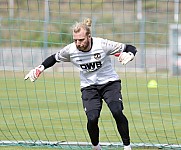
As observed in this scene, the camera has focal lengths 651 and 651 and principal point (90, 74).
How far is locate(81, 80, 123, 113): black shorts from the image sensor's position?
767 centimetres

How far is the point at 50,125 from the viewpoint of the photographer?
1106 centimetres

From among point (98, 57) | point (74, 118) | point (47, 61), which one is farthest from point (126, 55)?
point (74, 118)

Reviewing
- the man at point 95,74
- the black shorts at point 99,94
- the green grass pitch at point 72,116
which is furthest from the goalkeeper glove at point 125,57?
the green grass pitch at point 72,116

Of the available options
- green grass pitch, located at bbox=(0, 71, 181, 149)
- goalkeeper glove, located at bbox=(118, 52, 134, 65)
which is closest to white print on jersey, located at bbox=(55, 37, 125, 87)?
goalkeeper glove, located at bbox=(118, 52, 134, 65)

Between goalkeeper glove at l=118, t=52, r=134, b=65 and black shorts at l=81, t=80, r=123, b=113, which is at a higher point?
goalkeeper glove at l=118, t=52, r=134, b=65

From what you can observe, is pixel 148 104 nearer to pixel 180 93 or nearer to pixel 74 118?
pixel 180 93

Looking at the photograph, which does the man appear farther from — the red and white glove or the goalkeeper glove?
the goalkeeper glove

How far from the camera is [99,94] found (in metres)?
7.82

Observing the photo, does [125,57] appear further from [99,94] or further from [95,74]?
[99,94]

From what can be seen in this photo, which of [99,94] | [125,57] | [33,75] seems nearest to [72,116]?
[99,94]

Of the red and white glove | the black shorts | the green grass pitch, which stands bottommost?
the green grass pitch

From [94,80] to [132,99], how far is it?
315 inches

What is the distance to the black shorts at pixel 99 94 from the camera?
7668 millimetres

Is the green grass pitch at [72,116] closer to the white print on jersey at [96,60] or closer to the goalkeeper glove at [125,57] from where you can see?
the white print on jersey at [96,60]
